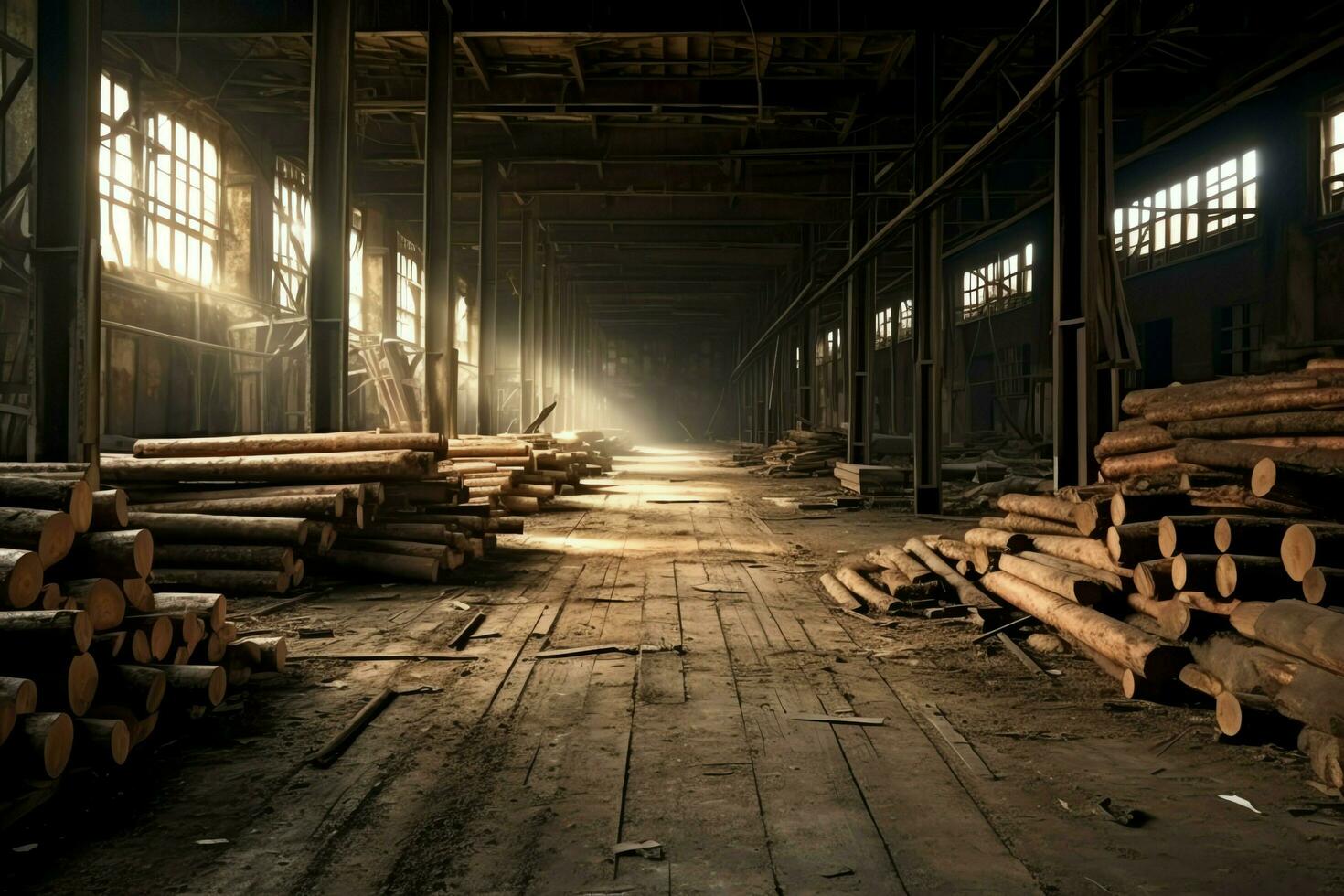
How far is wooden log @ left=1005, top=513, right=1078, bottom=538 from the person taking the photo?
620cm

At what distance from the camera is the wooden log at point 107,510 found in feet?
13.8

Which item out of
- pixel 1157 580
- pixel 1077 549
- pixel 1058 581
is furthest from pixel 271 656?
pixel 1077 549

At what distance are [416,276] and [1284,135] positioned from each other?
23389 mm

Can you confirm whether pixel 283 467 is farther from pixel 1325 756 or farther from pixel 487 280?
pixel 487 280

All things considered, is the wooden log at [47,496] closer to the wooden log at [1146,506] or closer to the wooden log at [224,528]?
the wooden log at [224,528]

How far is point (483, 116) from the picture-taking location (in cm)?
1728

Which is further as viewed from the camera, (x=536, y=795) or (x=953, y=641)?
(x=953, y=641)

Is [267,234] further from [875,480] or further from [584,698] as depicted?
[584,698]

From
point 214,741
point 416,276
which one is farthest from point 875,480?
point 416,276

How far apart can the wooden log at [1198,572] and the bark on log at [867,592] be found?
7.42ft

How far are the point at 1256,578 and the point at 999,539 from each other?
8.17 feet

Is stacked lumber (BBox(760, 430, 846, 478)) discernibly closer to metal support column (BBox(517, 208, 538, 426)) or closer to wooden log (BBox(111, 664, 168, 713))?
metal support column (BBox(517, 208, 538, 426))

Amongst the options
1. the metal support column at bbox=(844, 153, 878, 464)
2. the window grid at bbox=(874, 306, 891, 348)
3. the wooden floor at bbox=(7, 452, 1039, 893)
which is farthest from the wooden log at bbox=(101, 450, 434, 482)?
the window grid at bbox=(874, 306, 891, 348)

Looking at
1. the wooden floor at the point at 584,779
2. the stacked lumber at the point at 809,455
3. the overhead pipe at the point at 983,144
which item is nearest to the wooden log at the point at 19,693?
the wooden floor at the point at 584,779
